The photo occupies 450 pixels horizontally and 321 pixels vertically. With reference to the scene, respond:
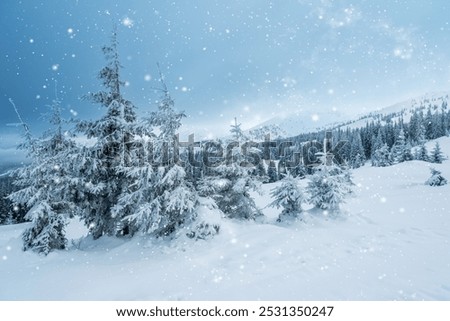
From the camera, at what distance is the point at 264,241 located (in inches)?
461

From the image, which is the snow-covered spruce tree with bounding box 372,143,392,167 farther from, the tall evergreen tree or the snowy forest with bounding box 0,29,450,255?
the snowy forest with bounding box 0,29,450,255

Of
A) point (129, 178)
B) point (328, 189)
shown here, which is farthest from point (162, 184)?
point (328, 189)

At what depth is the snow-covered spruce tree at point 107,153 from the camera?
43.1ft

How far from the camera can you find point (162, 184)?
39.6ft

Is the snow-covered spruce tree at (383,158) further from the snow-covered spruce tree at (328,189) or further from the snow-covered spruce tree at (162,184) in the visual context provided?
the snow-covered spruce tree at (162,184)

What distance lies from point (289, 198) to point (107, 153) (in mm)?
9848

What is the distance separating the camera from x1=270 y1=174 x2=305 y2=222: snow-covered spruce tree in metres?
15.3

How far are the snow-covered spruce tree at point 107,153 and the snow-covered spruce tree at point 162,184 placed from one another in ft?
3.23

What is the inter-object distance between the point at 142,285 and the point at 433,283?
8.08m

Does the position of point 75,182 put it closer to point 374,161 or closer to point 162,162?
point 162,162

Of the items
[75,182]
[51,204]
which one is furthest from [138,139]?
[51,204]

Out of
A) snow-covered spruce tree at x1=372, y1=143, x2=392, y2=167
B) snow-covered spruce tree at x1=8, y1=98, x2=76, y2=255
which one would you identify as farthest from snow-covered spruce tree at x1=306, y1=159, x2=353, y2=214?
snow-covered spruce tree at x1=372, y1=143, x2=392, y2=167

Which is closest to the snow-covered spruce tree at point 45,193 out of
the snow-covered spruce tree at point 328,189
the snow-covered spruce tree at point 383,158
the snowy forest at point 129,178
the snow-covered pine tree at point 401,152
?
the snowy forest at point 129,178

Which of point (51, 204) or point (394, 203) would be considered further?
point (394, 203)
